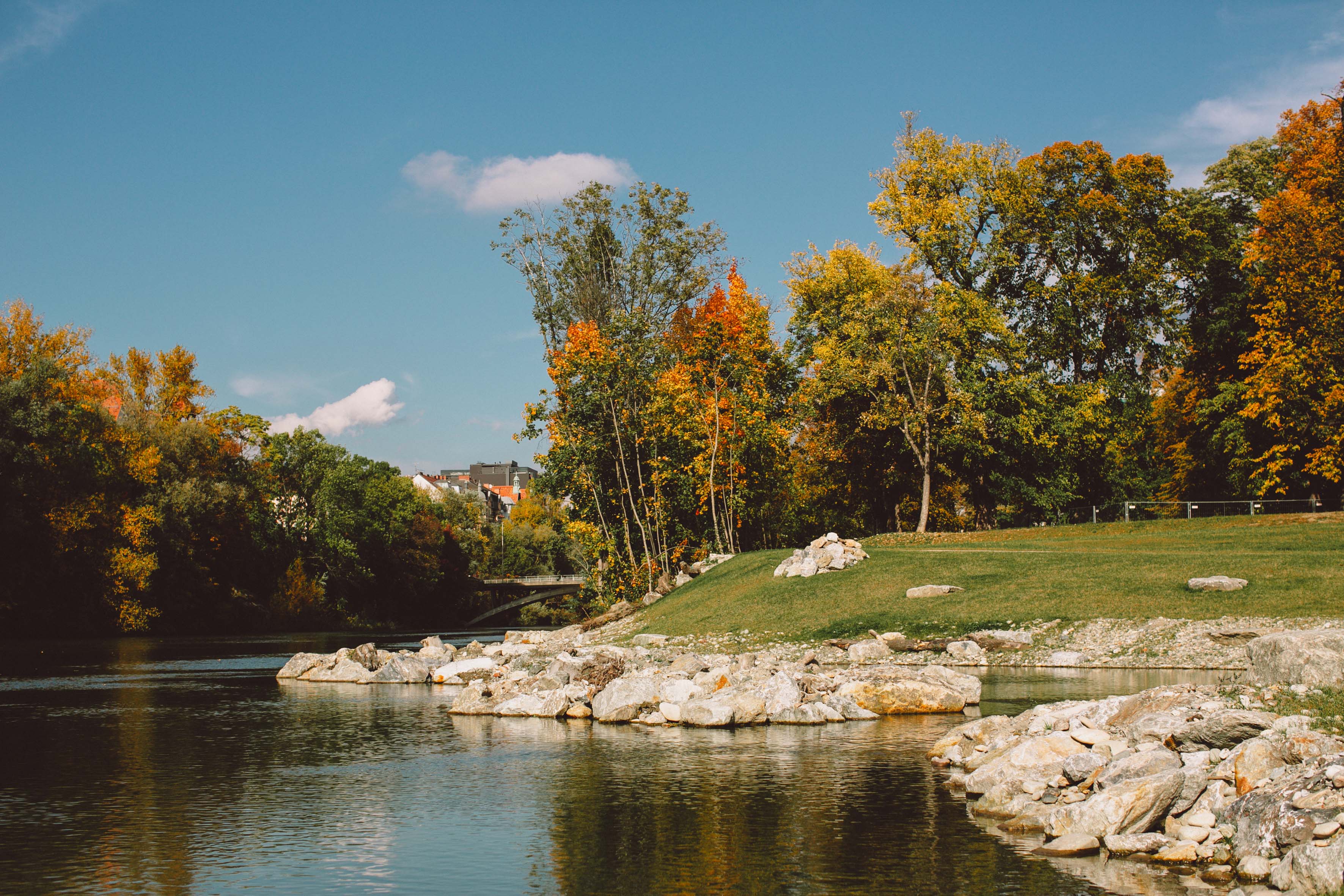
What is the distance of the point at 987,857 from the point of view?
11.0 m

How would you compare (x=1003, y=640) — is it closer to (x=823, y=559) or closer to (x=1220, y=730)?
(x=823, y=559)

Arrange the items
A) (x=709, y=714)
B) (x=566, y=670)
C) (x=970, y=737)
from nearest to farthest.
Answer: (x=970, y=737) → (x=709, y=714) → (x=566, y=670)

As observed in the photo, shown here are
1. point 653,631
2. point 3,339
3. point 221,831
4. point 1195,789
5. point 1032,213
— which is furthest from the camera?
point 3,339

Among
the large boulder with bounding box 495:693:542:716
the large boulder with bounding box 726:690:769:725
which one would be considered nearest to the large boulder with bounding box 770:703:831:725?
the large boulder with bounding box 726:690:769:725

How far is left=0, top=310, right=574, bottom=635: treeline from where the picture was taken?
56.8m

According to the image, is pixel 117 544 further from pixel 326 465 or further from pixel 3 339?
pixel 326 465

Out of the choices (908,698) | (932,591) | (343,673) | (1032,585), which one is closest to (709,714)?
(908,698)

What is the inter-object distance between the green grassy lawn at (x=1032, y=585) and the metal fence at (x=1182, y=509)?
14.8 ft

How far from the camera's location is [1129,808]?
11.5m

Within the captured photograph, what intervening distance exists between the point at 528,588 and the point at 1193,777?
308 ft

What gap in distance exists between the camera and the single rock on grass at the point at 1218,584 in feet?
94.9

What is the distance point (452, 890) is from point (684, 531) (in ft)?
133

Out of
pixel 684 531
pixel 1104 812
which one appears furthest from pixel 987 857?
pixel 684 531

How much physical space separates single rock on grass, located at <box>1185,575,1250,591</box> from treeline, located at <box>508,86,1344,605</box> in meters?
19.0
